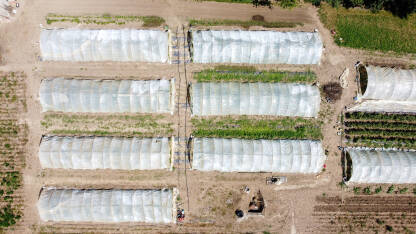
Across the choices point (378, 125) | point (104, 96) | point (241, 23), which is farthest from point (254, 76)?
point (104, 96)

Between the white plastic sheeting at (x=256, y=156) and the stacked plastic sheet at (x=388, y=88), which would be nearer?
the white plastic sheeting at (x=256, y=156)

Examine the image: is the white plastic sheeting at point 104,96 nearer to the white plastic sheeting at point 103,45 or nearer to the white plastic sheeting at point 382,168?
the white plastic sheeting at point 103,45

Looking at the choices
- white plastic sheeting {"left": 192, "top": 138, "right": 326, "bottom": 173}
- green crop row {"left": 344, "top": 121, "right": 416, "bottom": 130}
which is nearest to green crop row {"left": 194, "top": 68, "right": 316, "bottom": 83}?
green crop row {"left": 344, "top": 121, "right": 416, "bottom": 130}

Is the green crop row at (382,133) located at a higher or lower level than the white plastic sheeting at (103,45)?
lower

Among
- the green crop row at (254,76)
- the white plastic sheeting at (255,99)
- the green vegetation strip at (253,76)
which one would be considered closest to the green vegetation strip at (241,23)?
the green vegetation strip at (253,76)

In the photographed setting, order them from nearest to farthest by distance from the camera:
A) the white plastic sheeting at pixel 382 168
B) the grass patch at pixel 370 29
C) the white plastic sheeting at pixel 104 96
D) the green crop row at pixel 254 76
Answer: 1. the white plastic sheeting at pixel 104 96
2. the white plastic sheeting at pixel 382 168
3. the green crop row at pixel 254 76
4. the grass patch at pixel 370 29

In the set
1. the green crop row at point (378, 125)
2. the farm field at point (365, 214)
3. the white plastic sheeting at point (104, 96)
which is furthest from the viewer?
the green crop row at point (378, 125)

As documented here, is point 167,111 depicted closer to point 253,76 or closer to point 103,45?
point 103,45

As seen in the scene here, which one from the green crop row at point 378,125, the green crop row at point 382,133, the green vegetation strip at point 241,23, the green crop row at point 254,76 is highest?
the green vegetation strip at point 241,23
